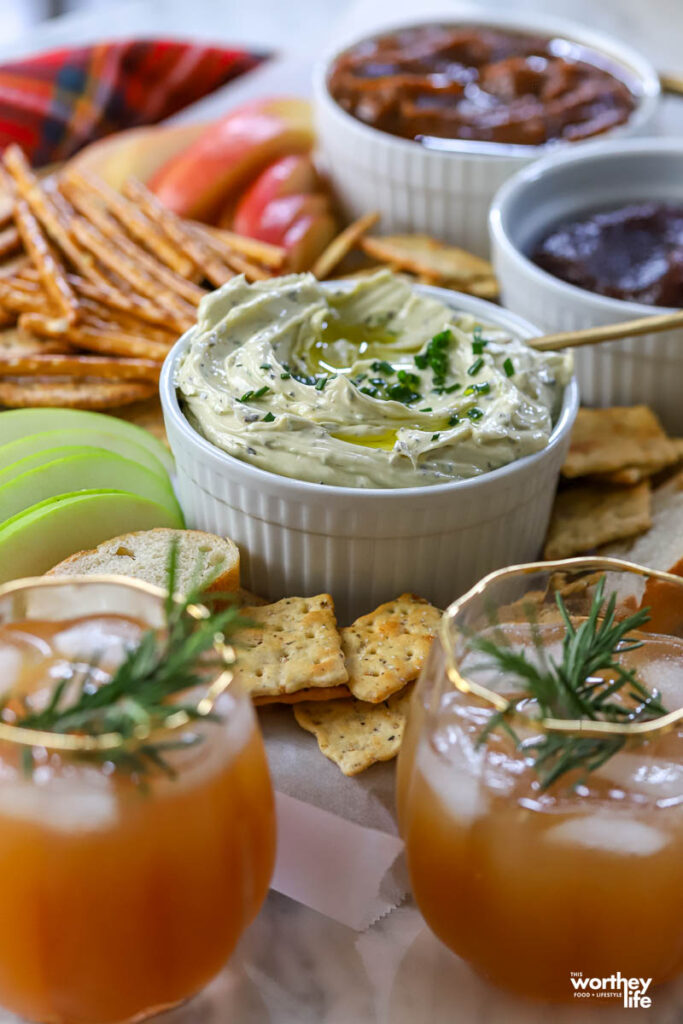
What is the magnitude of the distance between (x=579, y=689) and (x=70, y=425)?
1163mm

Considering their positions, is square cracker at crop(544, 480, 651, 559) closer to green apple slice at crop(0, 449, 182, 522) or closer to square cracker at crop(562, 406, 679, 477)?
square cracker at crop(562, 406, 679, 477)

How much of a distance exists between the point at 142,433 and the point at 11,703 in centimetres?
102

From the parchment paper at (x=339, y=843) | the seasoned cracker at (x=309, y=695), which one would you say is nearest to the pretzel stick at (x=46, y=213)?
the seasoned cracker at (x=309, y=695)

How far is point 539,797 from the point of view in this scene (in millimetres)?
1068

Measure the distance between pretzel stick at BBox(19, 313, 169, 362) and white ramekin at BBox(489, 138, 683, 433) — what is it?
76cm

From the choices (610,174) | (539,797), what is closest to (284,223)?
(610,174)

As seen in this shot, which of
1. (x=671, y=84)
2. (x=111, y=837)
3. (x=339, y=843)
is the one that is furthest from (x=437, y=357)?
(x=671, y=84)

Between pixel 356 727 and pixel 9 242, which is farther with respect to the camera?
pixel 9 242

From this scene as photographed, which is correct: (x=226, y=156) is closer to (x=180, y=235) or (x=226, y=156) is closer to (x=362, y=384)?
(x=180, y=235)

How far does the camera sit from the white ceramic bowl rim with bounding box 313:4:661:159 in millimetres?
2662

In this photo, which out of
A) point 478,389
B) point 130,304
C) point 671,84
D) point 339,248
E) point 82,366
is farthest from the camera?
point 671,84

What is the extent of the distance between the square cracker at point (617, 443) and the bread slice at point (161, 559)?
2.25ft

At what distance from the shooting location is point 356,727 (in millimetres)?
1551

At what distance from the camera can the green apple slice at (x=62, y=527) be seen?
165 centimetres
